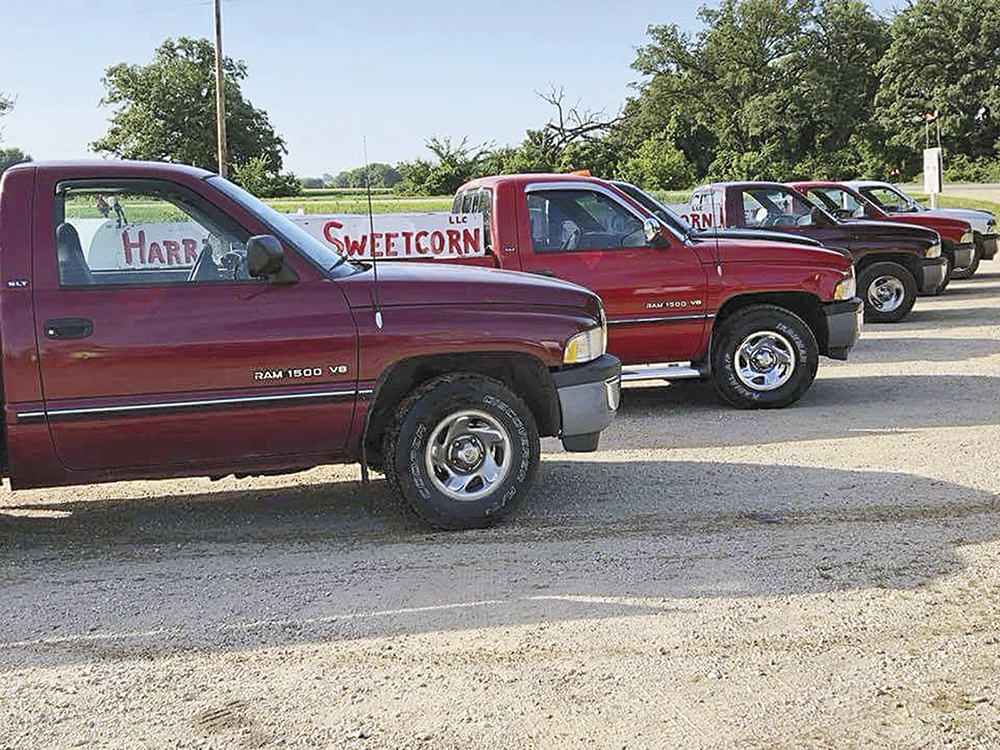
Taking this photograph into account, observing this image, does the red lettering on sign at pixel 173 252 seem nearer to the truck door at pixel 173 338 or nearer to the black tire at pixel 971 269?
the truck door at pixel 173 338

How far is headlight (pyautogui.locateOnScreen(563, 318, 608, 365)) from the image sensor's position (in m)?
6.34

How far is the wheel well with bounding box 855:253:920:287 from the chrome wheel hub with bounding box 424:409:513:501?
34.3 feet

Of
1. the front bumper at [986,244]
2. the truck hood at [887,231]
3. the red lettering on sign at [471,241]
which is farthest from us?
the front bumper at [986,244]

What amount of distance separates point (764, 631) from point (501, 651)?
3.29ft

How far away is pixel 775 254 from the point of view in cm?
988

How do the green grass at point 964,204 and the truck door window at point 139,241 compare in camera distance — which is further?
the green grass at point 964,204

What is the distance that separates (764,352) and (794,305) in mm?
571

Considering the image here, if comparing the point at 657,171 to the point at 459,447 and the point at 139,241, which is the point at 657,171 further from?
the point at 139,241

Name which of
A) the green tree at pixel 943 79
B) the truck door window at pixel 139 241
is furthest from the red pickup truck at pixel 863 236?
the green tree at pixel 943 79

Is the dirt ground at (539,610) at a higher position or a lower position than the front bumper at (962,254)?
lower

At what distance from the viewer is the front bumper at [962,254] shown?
60.0 feet

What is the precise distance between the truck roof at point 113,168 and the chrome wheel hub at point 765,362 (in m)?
5.12

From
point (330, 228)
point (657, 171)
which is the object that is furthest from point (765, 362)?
point (657, 171)

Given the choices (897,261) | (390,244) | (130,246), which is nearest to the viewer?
(130,246)
